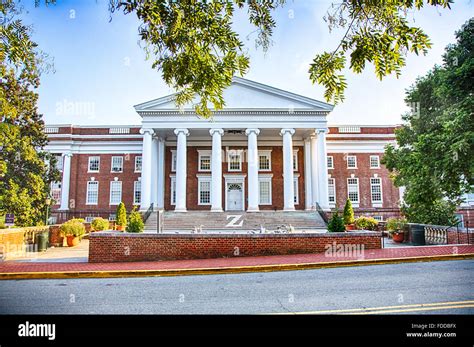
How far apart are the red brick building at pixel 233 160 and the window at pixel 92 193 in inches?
4.3

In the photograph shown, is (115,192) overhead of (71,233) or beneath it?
overhead

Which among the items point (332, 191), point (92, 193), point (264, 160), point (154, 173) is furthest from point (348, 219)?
point (92, 193)

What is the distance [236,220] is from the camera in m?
28.2

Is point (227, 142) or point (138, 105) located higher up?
point (138, 105)

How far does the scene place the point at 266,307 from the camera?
5.73m

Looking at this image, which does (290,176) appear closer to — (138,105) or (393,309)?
(138,105)

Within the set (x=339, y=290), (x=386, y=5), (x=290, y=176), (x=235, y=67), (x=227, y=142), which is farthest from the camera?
(x=227, y=142)

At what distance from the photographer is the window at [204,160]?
36.8 m

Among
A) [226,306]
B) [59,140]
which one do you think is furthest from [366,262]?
[59,140]

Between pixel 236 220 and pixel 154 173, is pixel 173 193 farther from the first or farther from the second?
pixel 236 220

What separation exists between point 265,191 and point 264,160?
340cm

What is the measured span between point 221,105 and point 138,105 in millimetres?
30574

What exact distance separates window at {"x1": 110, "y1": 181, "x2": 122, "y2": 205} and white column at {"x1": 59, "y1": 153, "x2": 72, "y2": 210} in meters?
4.59

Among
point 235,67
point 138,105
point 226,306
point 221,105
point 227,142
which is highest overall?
point 138,105
